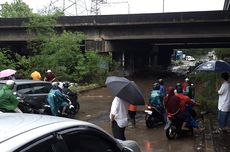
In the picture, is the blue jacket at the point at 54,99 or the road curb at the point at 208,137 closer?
the road curb at the point at 208,137

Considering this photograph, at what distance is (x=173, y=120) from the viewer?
37.9 feet

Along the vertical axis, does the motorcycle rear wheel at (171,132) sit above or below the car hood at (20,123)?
below

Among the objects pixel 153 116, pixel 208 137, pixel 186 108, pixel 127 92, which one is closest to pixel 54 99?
pixel 153 116

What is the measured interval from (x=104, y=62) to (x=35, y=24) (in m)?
5.79

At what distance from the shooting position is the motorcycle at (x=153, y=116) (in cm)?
1328

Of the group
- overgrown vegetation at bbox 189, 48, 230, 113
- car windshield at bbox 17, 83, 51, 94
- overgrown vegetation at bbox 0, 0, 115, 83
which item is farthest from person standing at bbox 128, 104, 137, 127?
Result: overgrown vegetation at bbox 0, 0, 115, 83

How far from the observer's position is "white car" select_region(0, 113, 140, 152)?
264 cm

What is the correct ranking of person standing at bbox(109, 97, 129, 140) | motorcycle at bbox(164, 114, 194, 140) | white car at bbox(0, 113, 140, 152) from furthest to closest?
motorcycle at bbox(164, 114, 194, 140) → person standing at bbox(109, 97, 129, 140) → white car at bbox(0, 113, 140, 152)

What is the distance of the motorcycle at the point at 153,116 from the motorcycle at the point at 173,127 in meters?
1.52

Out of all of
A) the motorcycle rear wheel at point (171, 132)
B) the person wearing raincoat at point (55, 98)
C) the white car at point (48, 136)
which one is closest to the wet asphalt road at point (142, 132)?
the motorcycle rear wheel at point (171, 132)

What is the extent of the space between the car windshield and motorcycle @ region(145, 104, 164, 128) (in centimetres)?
389

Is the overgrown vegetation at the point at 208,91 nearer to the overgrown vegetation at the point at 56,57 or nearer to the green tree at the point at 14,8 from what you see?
the overgrown vegetation at the point at 56,57

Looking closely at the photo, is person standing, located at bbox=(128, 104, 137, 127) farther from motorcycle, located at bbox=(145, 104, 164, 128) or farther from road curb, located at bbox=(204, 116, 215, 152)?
road curb, located at bbox=(204, 116, 215, 152)

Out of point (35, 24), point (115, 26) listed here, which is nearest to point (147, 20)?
point (115, 26)
